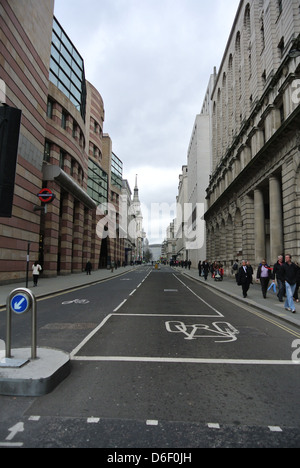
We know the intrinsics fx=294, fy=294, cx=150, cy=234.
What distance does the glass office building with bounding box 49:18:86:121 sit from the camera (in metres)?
30.3

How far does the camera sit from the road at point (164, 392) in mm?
2916

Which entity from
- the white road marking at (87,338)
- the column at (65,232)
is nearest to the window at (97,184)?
the column at (65,232)

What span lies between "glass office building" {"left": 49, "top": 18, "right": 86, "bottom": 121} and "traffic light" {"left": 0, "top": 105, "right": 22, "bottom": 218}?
29.1 metres

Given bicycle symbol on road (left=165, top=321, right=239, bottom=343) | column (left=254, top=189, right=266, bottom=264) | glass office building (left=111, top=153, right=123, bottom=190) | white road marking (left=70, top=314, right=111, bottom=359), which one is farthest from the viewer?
glass office building (left=111, top=153, right=123, bottom=190)

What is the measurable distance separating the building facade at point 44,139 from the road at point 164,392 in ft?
50.6

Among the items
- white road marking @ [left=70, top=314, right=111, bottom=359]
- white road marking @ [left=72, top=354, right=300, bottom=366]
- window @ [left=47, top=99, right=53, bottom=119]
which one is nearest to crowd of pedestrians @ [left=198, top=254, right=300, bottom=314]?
white road marking @ [left=72, top=354, right=300, bottom=366]

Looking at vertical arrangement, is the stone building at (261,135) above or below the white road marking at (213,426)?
above

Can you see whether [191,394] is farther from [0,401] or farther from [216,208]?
[216,208]

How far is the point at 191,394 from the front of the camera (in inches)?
154

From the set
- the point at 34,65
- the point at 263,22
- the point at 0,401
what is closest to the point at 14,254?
the point at 34,65

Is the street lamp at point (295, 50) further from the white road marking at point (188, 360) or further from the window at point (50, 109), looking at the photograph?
the window at point (50, 109)

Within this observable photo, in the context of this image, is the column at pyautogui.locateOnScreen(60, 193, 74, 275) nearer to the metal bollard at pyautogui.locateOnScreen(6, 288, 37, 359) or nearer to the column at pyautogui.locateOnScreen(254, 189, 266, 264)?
the column at pyautogui.locateOnScreen(254, 189, 266, 264)

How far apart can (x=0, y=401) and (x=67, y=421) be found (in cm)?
107
